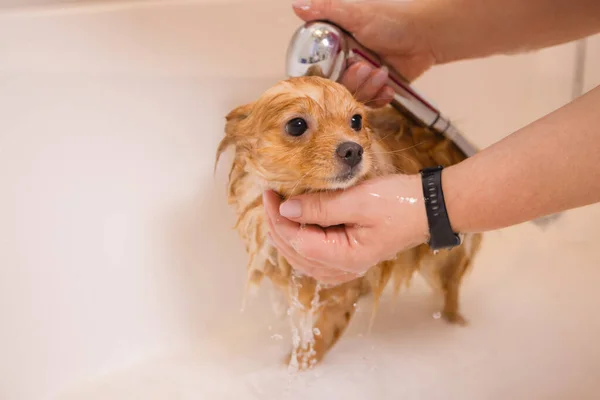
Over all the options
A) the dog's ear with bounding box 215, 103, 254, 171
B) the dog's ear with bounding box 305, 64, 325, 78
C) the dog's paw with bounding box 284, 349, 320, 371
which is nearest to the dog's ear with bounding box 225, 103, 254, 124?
the dog's ear with bounding box 215, 103, 254, 171

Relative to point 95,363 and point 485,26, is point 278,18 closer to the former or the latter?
point 485,26

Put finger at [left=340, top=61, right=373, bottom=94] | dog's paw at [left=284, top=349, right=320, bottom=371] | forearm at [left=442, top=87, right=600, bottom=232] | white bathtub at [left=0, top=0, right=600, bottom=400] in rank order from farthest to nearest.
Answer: dog's paw at [left=284, top=349, right=320, bottom=371], white bathtub at [left=0, top=0, right=600, bottom=400], finger at [left=340, top=61, right=373, bottom=94], forearm at [left=442, top=87, right=600, bottom=232]

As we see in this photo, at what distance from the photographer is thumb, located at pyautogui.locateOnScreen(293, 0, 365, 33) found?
98 cm

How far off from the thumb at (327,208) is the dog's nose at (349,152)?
0.19 feet

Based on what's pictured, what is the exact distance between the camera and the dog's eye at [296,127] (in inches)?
31.3

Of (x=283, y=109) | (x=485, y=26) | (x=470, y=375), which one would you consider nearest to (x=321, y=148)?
(x=283, y=109)

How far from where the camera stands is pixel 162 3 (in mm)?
1177

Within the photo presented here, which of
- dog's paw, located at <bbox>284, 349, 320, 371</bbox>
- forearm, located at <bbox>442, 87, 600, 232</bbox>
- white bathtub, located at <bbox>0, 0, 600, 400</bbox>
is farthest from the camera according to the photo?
dog's paw, located at <bbox>284, 349, 320, 371</bbox>

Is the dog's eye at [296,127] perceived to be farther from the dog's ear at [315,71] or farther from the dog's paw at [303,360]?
the dog's paw at [303,360]

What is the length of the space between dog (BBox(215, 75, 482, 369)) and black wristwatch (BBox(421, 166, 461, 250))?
89 millimetres

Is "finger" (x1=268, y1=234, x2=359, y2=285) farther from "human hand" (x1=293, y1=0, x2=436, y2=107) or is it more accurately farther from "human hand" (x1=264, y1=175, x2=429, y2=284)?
"human hand" (x1=293, y1=0, x2=436, y2=107)

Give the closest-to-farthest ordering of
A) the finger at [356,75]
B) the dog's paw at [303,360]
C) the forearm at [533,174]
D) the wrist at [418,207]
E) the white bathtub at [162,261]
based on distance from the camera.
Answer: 1. the forearm at [533,174]
2. the wrist at [418,207]
3. the finger at [356,75]
4. the white bathtub at [162,261]
5. the dog's paw at [303,360]

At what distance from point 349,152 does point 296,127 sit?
0.29 feet


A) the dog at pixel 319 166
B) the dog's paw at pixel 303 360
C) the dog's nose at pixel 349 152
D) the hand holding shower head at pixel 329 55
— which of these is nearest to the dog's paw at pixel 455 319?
the dog at pixel 319 166
